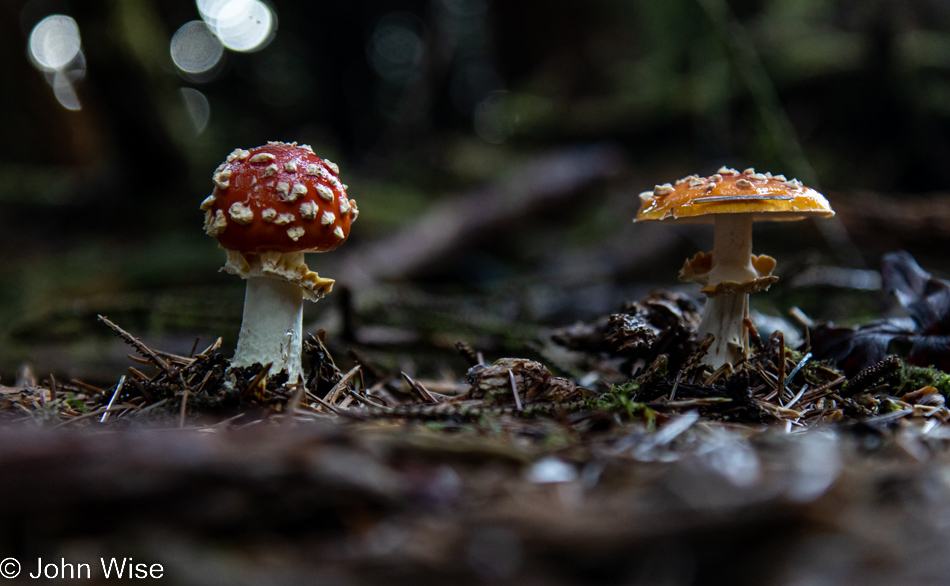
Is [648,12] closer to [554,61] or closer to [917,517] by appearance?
[554,61]

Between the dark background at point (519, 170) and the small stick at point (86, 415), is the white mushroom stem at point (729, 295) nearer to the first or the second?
the dark background at point (519, 170)

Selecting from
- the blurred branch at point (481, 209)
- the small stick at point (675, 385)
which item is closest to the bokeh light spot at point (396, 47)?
the blurred branch at point (481, 209)

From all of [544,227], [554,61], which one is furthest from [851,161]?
[554,61]

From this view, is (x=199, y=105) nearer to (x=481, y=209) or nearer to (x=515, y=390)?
(x=481, y=209)

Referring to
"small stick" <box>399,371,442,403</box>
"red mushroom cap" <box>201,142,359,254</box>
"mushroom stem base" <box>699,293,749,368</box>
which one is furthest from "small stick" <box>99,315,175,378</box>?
"mushroom stem base" <box>699,293,749,368</box>

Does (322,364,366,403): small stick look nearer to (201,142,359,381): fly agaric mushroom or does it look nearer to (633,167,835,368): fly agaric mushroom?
(201,142,359,381): fly agaric mushroom

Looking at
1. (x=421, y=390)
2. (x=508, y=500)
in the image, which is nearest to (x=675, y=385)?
(x=421, y=390)
